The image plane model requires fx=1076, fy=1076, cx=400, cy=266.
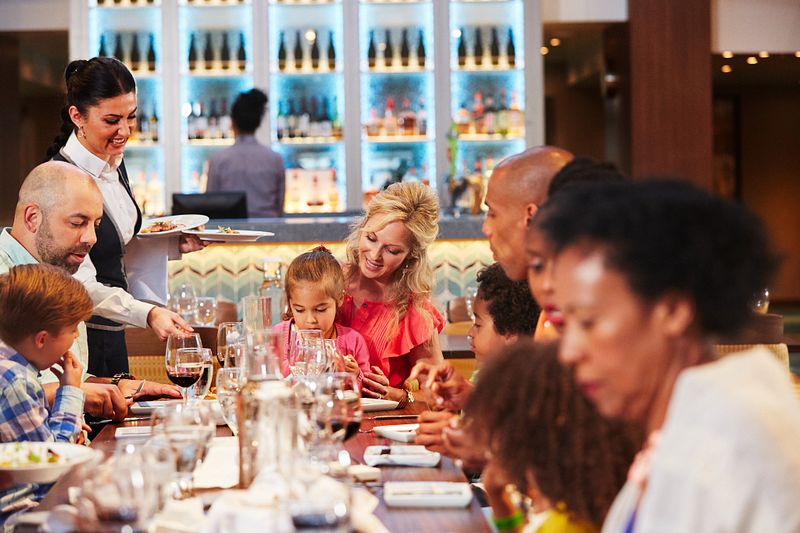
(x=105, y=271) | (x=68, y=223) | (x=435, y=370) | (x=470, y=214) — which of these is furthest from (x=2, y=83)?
(x=435, y=370)

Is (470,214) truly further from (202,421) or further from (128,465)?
(128,465)

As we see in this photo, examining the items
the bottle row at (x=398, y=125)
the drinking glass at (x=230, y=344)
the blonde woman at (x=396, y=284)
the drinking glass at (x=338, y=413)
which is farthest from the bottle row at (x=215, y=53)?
the drinking glass at (x=338, y=413)

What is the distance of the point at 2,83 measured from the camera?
33.4 feet

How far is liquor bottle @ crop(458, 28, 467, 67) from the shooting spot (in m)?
8.09

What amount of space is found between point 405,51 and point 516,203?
553 centimetres

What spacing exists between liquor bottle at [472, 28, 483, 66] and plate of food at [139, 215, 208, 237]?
4.15 metres

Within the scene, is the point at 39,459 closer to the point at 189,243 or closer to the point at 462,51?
the point at 189,243

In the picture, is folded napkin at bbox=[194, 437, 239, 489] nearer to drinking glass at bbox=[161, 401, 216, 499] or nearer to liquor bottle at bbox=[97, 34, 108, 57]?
drinking glass at bbox=[161, 401, 216, 499]

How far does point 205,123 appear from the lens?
26.2ft

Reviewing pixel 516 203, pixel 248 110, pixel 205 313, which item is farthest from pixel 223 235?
pixel 248 110

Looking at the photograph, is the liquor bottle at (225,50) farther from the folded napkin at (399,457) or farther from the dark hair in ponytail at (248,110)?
the folded napkin at (399,457)

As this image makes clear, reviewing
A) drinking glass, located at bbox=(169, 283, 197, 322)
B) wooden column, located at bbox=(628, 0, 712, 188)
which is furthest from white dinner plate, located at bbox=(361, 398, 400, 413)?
wooden column, located at bbox=(628, 0, 712, 188)

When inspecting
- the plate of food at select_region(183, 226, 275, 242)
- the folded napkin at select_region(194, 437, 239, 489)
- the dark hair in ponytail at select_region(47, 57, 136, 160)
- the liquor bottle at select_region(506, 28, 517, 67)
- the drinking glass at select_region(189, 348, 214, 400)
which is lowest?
the folded napkin at select_region(194, 437, 239, 489)

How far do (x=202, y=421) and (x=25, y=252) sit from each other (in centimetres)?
144
